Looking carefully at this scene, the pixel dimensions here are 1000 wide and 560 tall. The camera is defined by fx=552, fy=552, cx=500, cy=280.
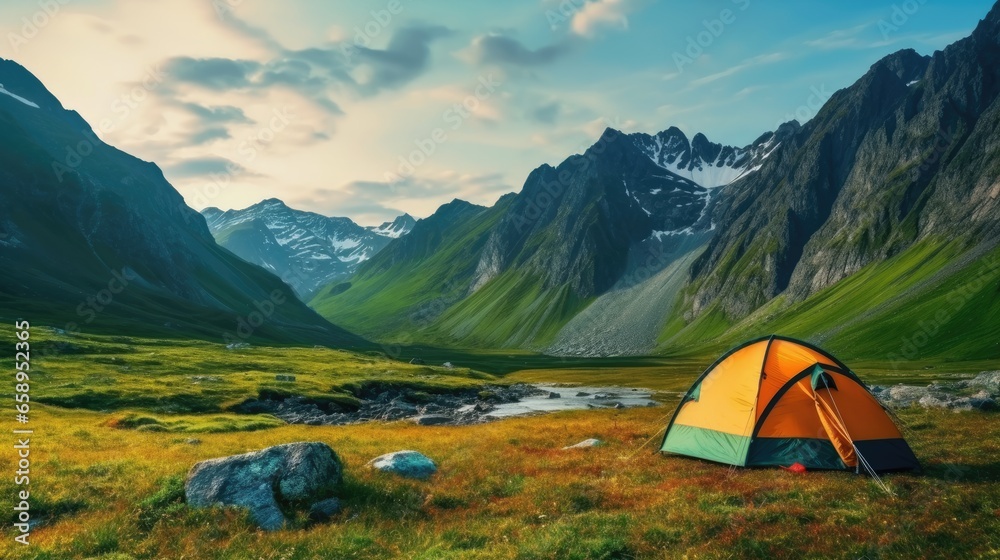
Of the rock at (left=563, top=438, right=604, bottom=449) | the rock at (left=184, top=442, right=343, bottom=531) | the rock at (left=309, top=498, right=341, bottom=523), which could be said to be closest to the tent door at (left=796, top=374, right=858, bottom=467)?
the rock at (left=563, top=438, right=604, bottom=449)

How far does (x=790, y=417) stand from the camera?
20.9 m

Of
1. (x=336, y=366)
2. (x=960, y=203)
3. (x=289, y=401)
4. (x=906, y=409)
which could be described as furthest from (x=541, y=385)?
(x=960, y=203)

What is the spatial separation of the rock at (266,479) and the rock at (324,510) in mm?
749

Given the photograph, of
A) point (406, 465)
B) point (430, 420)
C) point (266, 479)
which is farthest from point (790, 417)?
point (430, 420)

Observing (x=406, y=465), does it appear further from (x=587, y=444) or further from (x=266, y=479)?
(x=587, y=444)

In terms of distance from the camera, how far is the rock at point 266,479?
1540cm

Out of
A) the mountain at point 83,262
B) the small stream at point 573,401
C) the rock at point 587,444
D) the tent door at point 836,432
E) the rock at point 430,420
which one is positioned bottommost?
the small stream at point 573,401

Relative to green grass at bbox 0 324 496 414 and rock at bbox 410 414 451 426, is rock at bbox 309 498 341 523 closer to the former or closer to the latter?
rock at bbox 410 414 451 426

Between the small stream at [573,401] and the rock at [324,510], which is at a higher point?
the rock at [324,510]

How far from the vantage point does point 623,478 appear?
1972cm

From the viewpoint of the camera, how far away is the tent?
64.5 feet

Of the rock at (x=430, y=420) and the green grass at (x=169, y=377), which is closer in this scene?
the rock at (x=430, y=420)

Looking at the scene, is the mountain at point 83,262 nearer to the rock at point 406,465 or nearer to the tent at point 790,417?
the rock at point 406,465

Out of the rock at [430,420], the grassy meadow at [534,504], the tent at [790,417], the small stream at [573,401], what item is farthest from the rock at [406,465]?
the small stream at [573,401]
